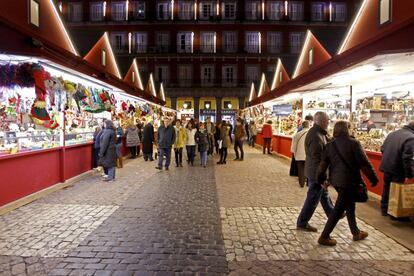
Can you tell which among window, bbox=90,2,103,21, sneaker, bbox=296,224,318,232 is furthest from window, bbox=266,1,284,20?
sneaker, bbox=296,224,318,232

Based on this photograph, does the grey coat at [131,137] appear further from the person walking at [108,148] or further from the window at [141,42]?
the window at [141,42]

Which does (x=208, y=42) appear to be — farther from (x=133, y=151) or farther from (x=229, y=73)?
(x=133, y=151)

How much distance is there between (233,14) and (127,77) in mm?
28470

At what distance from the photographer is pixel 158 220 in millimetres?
5672

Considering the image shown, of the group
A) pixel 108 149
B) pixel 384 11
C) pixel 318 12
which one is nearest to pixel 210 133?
pixel 108 149

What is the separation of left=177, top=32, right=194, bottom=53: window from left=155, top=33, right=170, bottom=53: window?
1.33m

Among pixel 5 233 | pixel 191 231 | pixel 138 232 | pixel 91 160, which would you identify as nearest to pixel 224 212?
pixel 191 231

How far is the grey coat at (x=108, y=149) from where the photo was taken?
29.5ft

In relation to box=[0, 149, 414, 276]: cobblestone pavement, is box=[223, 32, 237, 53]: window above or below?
above

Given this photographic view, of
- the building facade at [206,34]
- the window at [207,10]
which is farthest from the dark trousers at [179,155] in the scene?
the window at [207,10]

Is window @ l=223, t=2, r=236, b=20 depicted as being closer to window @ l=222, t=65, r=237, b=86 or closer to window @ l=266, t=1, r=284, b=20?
window @ l=266, t=1, r=284, b=20

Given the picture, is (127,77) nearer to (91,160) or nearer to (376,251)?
(91,160)

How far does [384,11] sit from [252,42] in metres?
35.5

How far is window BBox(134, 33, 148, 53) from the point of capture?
1623 inches
